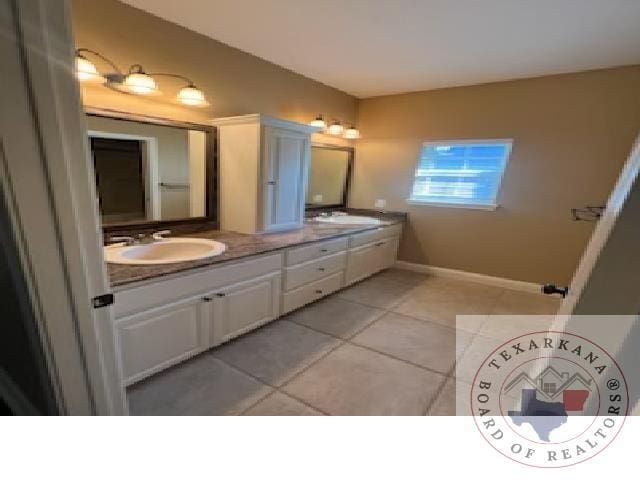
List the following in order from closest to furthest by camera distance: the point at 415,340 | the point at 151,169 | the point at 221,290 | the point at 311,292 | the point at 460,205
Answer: the point at 221,290
the point at 151,169
the point at 415,340
the point at 311,292
the point at 460,205

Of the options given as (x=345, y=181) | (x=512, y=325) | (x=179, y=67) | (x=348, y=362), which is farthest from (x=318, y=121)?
(x=512, y=325)

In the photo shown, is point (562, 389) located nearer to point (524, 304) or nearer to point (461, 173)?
point (524, 304)

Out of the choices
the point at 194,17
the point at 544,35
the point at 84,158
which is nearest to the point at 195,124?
the point at 194,17

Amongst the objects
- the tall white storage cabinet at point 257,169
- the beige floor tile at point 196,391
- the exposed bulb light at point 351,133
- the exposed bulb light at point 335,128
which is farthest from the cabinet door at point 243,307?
the exposed bulb light at point 351,133

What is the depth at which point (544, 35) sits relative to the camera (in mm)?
2207

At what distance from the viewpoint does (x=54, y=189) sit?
2.58 ft

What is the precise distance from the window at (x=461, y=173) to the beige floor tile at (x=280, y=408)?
120 inches

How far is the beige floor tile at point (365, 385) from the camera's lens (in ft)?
5.47

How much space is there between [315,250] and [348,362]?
3.29ft

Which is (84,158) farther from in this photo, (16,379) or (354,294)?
(354,294)

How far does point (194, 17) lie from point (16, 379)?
2.34 m

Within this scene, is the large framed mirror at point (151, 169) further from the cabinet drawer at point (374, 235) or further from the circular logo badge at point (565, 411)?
the circular logo badge at point (565, 411)

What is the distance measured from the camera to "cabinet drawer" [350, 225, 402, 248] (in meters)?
3.24

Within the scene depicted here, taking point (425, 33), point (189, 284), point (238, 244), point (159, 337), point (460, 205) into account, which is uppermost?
point (425, 33)
